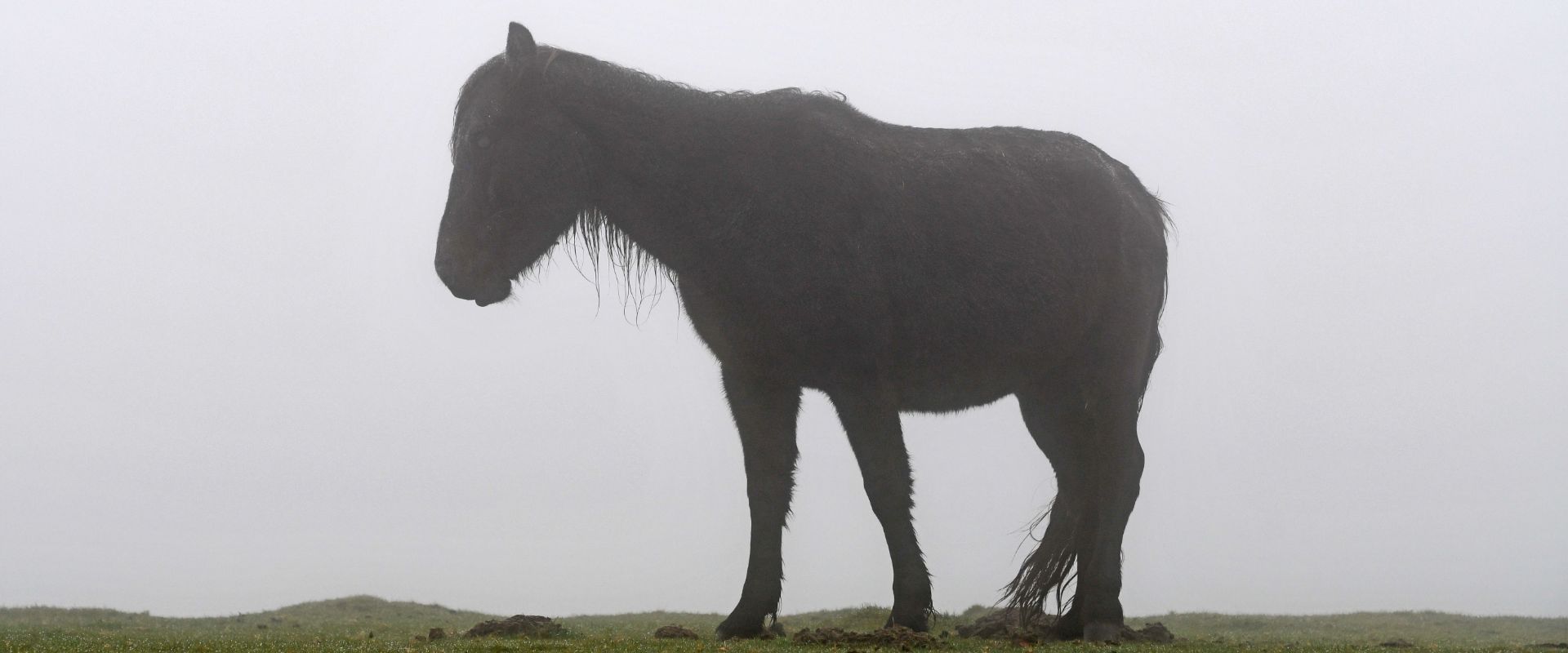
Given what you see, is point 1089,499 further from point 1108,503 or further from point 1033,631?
point 1033,631

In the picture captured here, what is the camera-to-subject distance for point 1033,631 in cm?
1064

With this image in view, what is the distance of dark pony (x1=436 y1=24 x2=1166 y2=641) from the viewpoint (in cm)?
950

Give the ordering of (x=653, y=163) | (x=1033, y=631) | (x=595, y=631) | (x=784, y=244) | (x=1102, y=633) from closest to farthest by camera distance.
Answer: (x=784, y=244) < (x=653, y=163) < (x=1102, y=633) < (x=1033, y=631) < (x=595, y=631)

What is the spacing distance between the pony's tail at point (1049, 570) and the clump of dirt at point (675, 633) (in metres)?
3.10

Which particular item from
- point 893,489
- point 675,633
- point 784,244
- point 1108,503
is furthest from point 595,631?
point 1108,503

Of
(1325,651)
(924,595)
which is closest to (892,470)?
(924,595)

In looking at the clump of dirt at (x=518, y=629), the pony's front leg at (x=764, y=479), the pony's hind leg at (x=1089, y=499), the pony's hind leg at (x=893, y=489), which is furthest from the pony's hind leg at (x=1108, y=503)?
the clump of dirt at (x=518, y=629)

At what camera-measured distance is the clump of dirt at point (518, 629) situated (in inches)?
400

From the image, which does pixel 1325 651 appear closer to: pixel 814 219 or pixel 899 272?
pixel 899 272

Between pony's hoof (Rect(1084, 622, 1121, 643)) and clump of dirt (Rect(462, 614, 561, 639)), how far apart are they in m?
4.38

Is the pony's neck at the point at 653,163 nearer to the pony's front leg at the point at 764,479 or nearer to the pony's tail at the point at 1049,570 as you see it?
the pony's front leg at the point at 764,479

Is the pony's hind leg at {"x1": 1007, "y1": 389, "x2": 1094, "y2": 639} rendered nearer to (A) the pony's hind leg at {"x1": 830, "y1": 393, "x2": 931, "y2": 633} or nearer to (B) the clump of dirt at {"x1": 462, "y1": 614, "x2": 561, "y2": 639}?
(A) the pony's hind leg at {"x1": 830, "y1": 393, "x2": 931, "y2": 633}

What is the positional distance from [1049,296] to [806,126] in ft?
7.99

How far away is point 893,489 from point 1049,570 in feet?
7.74
